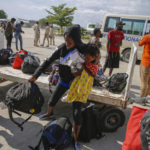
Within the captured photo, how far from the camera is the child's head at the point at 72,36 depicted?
240cm

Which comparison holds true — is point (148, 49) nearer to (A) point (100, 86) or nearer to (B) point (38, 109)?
(A) point (100, 86)

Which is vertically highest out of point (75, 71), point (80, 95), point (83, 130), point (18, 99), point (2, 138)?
point (75, 71)

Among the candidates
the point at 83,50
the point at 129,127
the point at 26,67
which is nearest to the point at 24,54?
the point at 26,67

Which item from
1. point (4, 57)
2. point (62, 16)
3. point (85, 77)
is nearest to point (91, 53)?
point (85, 77)

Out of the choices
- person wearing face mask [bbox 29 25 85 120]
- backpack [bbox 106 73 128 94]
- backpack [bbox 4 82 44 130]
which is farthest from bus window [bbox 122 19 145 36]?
backpack [bbox 4 82 44 130]

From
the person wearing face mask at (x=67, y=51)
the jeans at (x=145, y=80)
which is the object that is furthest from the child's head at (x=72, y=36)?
the jeans at (x=145, y=80)

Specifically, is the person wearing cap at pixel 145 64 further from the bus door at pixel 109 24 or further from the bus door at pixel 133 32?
the bus door at pixel 109 24

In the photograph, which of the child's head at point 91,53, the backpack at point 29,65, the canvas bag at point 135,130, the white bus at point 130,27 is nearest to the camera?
the canvas bag at point 135,130

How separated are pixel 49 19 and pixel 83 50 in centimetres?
3482

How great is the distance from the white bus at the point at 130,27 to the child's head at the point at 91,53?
8715mm

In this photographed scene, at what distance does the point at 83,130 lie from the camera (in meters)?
2.88

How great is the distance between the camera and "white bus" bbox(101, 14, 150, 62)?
33.7 feet

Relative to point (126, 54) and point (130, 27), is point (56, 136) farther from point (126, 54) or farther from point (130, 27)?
point (130, 27)

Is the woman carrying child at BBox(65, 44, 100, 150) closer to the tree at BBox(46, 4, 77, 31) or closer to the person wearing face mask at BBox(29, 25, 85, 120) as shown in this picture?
the person wearing face mask at BBox(29, 25, 85, 120)
